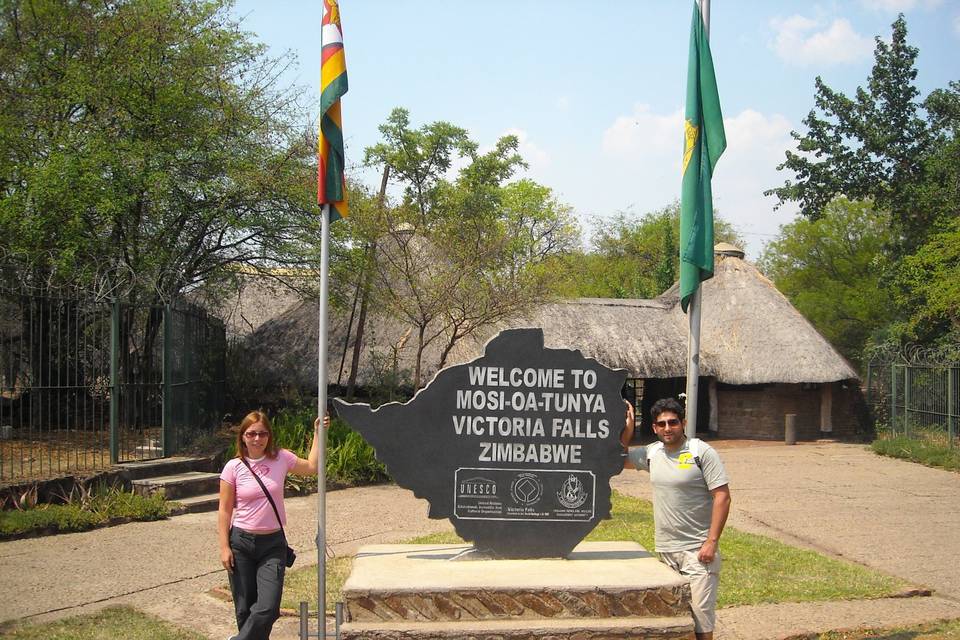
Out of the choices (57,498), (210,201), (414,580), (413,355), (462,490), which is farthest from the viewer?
(413,355)

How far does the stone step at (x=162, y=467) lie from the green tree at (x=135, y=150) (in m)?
2.24

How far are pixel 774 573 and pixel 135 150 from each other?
10.5 m

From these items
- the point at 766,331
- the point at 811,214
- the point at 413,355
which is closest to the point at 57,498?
the point at 413,355

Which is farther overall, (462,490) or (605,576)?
(462,490)

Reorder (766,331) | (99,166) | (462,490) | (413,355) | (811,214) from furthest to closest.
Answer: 1. (811,214)
2. (766,331)
3. (413,355)
4. (99,166)
5. (462,490)

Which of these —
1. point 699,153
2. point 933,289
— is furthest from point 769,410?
point 699,153

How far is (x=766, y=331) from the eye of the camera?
74.6 ft

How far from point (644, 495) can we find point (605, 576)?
24.7 feet

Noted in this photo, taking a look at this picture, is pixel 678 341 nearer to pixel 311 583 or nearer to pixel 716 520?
pixel 311 583

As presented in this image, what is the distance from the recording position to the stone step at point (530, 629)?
5.04 meters

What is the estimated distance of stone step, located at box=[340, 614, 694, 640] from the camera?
16.5ft

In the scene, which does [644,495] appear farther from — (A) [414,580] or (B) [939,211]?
(B) [939,211]

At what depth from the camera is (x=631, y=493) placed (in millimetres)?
12883

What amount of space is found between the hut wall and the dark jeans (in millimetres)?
18962
